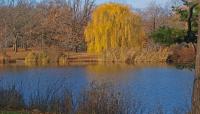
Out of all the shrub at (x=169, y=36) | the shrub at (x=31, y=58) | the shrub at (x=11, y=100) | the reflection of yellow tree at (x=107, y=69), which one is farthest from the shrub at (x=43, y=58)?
the shrub at (x=169, y=36)

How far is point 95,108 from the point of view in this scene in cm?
1032

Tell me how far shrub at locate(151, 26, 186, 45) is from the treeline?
39483 mm

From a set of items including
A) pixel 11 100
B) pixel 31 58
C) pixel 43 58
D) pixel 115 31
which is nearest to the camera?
pixel 11 100

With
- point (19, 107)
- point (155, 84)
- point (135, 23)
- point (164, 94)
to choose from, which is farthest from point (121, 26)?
point (19, 107)

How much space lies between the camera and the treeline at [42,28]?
1983 inches

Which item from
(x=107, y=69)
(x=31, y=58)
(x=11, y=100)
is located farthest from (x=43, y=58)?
(x=11, y=100)

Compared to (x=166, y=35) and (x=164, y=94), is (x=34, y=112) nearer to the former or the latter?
(x=166, y=35)

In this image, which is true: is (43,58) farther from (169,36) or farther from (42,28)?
(169,36)

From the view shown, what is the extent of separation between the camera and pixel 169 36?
921cm

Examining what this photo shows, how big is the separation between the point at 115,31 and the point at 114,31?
0.30ft

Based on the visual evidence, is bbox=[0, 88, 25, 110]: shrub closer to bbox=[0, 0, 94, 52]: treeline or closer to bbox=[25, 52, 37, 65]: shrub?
bbox=[25, 52, 37, 65]: shrub

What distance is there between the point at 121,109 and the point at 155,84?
466 inches

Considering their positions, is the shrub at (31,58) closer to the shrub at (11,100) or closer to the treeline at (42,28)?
the treeline at (42,28)

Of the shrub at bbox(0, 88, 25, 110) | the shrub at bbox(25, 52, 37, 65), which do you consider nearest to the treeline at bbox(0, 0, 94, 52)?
the shrub at bbox(25, 52, 37, 65)
